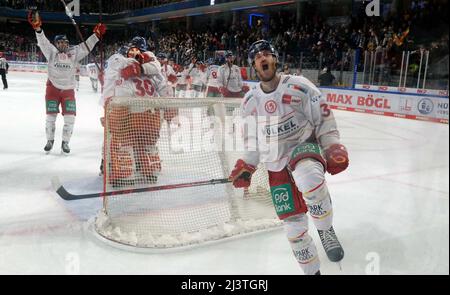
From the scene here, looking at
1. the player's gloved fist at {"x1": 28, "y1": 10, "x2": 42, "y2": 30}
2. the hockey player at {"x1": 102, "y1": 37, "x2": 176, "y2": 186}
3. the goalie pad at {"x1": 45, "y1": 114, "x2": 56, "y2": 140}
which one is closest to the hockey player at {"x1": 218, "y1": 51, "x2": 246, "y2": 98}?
the goalie pad at {"x1": 45, "y1": 114, "x2": 56, "y2": 140}

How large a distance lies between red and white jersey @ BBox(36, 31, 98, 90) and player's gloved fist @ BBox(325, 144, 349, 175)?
136 inches

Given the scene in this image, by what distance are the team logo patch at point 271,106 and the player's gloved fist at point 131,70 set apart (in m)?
1.89

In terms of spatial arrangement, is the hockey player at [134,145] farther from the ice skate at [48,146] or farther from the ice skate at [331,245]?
the ice skate at [48,146]

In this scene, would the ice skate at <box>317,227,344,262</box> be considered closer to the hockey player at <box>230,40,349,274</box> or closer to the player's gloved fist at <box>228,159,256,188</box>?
the hockey player at <box>230,40,349,274</box>

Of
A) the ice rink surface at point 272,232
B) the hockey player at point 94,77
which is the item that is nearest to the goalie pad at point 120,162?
the ice rink surface at point 272,232

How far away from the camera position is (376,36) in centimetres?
717

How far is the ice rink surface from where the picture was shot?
0.89 meters

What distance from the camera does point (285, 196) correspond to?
5.33ft

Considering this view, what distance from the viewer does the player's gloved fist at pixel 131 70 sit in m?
3.32

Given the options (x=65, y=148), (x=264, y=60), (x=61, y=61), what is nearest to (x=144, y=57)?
(x=61, y=61)
